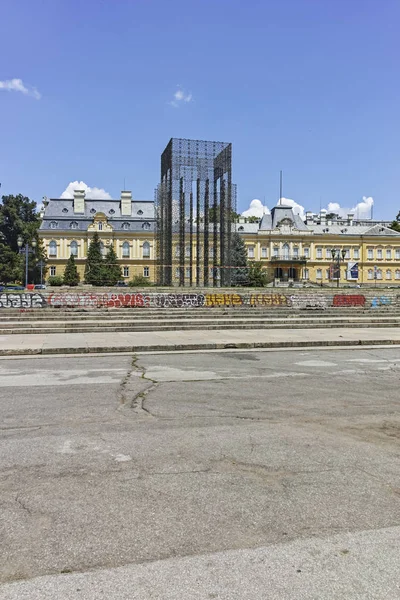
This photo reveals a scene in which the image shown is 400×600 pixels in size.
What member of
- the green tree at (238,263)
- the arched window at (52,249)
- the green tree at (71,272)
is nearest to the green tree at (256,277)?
the green tree at (238,263)

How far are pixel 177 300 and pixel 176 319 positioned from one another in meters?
4.42

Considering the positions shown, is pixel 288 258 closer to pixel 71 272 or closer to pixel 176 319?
pixel 71 272

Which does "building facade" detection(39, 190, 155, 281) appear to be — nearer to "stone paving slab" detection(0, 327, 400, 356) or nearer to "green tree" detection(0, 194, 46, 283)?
"green tree" detection(0, 194, 46, 283)

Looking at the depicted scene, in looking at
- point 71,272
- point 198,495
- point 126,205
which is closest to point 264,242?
point 126,205

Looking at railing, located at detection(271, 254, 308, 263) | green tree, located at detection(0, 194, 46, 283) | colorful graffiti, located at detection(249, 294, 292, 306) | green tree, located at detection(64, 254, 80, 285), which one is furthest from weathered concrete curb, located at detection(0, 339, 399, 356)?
railing, located at detection(271, 254, 308, 263)

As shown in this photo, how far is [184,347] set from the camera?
1596 cm

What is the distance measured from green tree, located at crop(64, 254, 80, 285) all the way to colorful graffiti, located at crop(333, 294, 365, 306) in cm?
4619

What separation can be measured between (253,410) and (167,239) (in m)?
39.3

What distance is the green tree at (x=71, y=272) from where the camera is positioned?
241ft

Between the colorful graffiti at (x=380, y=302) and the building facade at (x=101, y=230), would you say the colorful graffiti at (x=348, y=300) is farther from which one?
the building facade at (x=101, y=230)

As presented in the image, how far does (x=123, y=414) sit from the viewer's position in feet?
23.1

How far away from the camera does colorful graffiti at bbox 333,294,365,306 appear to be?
3281 centimetres

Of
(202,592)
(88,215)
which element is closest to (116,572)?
(202,592)

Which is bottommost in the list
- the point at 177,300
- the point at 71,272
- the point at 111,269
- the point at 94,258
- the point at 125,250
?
the point at 177,300
